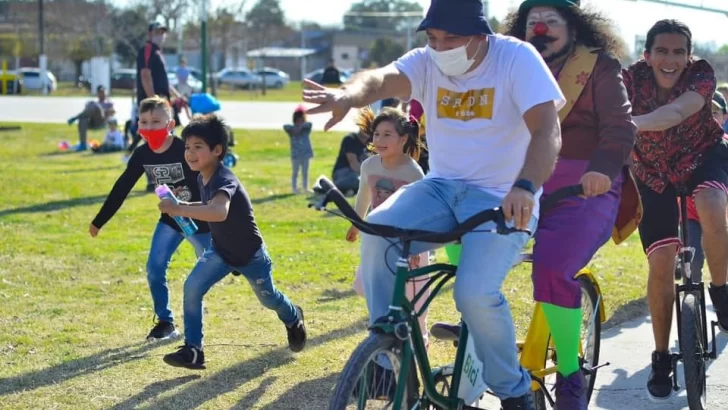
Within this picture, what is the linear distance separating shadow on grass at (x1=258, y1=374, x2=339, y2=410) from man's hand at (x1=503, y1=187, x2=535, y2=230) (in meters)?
2.16

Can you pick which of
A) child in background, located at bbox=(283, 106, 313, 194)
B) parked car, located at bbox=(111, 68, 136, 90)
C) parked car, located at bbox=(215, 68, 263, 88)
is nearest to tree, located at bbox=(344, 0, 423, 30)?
parked car, located at bbox=(215, 68, 263, 88)

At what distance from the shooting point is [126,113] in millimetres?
33625

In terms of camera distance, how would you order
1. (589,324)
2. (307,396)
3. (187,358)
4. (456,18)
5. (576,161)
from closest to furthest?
(456,18), (576,161), (589,324), (307,396), (187,358)

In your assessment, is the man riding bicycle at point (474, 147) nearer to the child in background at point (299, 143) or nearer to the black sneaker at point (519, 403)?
the black sneaker at point (519, 403)

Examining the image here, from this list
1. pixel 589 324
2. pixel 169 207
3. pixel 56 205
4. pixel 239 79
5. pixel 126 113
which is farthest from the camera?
pixel 239 79

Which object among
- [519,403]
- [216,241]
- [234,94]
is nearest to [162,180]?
[216,241]

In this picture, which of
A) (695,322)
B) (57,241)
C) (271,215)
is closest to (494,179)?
(695,322)

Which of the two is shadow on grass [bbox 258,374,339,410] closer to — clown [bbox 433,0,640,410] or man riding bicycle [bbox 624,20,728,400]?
clown [bbox 433,0,640,410]

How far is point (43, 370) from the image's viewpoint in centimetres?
606

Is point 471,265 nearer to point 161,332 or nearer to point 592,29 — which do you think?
point 592,29

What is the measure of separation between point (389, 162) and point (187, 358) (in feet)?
5.26

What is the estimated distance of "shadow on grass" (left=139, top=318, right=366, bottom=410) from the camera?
548cm

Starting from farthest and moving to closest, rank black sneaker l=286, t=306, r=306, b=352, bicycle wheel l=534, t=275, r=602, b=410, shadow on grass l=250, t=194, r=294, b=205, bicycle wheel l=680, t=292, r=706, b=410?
shadow on grass l=250, t=194, r=294, b=205
black sneaker l=286, t=306, r=306, b=352
bicycle wheel l=680, t=292, r=706, b=410
bicycle wheel l=534, t=275, r=602, b=410

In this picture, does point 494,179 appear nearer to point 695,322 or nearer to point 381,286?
point 381,286
